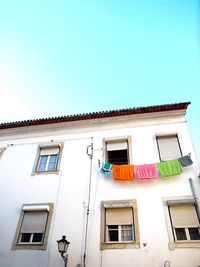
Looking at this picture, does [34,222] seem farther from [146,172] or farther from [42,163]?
[146,172]

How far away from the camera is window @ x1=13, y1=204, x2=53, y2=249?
8.53m

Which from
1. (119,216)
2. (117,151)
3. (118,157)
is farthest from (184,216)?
(117,151)

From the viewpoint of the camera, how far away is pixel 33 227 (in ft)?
29.8

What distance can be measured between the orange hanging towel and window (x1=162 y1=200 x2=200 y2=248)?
1.82 metres

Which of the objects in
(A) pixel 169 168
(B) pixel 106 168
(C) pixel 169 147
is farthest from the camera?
(C) pixel 169 147

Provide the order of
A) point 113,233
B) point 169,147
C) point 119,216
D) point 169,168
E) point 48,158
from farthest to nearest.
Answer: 1. point 48,158
2. point 169,147
3. point 169,168
4. point 119,216
5. point 113,233

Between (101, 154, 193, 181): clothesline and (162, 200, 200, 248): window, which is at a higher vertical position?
(101, 154, 193, 181): clothesline

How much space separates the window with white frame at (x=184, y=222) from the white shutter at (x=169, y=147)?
2.46 metres

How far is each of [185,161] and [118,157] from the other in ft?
10.4

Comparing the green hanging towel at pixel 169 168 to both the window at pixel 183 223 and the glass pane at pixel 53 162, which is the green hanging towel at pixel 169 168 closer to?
the window at pixel 183 223

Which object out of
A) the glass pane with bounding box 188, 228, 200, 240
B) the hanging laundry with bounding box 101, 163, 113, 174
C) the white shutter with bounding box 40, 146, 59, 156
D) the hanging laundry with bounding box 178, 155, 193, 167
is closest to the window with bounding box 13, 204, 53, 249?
the hanging laundry with bounding box 101, 163, 113, 174

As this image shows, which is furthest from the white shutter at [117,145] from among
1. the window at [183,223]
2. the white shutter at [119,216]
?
the window at [183,223]

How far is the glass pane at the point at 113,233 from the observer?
8273 millimetres

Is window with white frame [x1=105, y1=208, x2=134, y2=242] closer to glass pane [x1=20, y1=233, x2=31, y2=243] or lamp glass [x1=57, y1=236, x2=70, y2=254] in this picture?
→ lamp glass [x1=57, y1=236, x2=70, y2=254]
